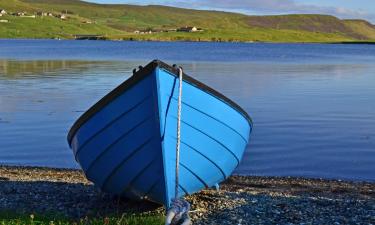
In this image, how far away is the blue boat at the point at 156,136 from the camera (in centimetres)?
1135

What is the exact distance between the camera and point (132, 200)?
43.7 feet

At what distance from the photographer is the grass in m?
10.9

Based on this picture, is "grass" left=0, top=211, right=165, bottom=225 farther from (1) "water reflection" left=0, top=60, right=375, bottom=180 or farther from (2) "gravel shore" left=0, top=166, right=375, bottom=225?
(1) "water reflection" left=0, top=60, right=375, bottom=180

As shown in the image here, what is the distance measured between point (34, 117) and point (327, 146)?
14.2 metres

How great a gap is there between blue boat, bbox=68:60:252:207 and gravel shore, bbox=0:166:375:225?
0.58m

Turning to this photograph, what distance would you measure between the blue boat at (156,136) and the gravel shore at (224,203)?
581 millimetres

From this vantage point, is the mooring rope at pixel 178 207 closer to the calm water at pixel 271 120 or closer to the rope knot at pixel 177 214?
the rope knot at pixel 177 214

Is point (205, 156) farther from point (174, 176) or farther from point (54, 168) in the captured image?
point (54, 168)

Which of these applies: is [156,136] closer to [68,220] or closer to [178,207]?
[178,207]

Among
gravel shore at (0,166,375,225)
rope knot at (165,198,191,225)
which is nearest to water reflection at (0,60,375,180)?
gravel shore at (0,166,375,225)

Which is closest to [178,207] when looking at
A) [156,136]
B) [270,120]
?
[156,136]

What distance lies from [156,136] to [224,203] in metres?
2.58

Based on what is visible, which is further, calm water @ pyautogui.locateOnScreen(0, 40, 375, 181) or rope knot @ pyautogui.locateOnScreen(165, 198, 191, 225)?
calm water @ pyautogui.locateOnScreen(0, 40, 375, 181)

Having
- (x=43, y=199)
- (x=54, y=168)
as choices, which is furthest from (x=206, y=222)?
(x=54, y=168)
